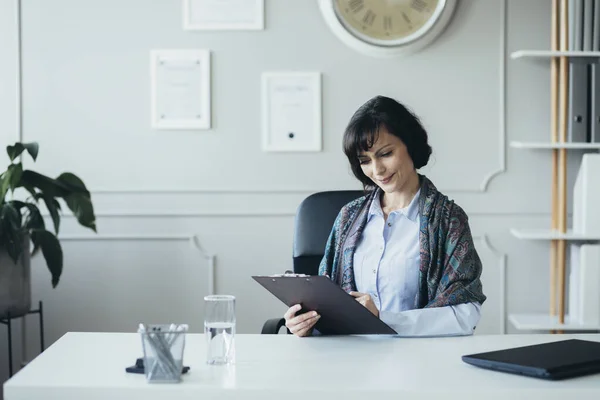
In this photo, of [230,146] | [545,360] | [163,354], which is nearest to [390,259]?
[545,360]

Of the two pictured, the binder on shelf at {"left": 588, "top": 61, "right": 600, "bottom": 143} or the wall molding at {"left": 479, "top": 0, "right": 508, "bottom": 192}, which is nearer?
the binder on shelf at {"left": 588, "top": 61, "right": 600, "bottom": 143}

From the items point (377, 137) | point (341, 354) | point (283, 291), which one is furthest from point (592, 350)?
point (377, 137)

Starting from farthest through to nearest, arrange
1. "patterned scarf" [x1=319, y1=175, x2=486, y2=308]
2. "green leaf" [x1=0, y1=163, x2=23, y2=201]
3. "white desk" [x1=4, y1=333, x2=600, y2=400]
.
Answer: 1. "green leaf" [x1=0, y1=163, x2=23, y2=201]
2. "patterned scarf" [x1=319, y1=175, x2=486, y2=308]
3. "white desk" [x1=4, y1=333, x2=600, y2=400]

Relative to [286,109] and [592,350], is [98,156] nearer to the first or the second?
[286,109]

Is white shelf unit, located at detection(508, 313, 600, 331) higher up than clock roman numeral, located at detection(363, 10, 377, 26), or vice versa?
clock roman numeral, located at detection(363, 10, 377, 26)

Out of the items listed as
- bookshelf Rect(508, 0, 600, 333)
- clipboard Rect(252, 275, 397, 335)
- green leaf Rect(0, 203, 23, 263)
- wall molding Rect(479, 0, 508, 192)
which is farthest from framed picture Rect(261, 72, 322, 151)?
clipboard Rect(252, 275, 397, 335)

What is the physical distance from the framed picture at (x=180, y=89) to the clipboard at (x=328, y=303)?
175 centimetres

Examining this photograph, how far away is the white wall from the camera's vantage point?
11.7ft

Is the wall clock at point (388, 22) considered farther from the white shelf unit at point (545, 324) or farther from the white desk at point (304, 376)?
the white desk at point (304, 376)

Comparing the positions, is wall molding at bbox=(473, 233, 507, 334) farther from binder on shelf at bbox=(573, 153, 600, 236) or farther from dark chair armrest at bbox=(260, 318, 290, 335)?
dark chair armrest at bbox=(260, 318, 290, 335)

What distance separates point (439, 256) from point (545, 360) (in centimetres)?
58

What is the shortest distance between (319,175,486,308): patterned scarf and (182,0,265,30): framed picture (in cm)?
150

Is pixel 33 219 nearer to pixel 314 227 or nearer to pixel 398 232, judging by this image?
pixel 314 227

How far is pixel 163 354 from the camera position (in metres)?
1.57
